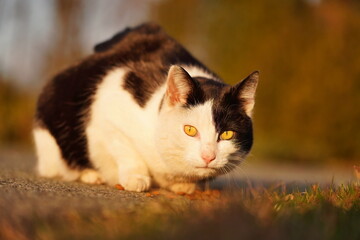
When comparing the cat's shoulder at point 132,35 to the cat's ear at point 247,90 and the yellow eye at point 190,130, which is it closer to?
the cat's ear at point 247,90

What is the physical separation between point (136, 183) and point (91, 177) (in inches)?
30.6

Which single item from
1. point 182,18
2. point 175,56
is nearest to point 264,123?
point 182,18

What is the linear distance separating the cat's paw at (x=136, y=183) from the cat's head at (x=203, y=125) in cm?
21

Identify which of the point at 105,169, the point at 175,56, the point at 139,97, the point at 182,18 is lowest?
the point at 105,169

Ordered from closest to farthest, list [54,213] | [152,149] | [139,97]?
[54,213]
[152,149]
[139,97]

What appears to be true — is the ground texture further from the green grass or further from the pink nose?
the pink nose

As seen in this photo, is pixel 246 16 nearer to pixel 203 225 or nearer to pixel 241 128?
pixel 241 128

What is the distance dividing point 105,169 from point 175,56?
1132 millimetres

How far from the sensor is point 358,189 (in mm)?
3131

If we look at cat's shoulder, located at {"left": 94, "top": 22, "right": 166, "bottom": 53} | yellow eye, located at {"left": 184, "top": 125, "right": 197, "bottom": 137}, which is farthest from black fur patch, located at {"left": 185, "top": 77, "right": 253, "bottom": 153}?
cat's shoulder, located at {"left": 94, "top": 22, "right": 166, "bottom": 53}

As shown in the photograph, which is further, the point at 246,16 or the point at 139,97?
the point at 246,16

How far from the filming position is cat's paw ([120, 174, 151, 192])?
131 inches

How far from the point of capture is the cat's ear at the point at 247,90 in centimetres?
329

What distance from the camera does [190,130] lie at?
3.12m
